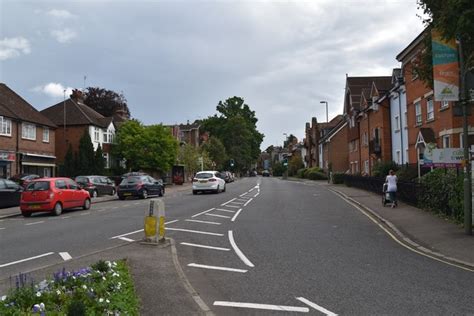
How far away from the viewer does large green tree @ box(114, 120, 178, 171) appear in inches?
1914

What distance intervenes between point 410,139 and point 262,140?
8287 centimetres

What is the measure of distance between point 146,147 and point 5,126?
54.8 ft

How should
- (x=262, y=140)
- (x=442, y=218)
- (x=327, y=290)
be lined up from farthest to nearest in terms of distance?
(x=262, y=140) < (x=442, y=218) < (x=327, y=290)

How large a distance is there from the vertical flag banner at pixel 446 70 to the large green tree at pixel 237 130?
8817 centimetres

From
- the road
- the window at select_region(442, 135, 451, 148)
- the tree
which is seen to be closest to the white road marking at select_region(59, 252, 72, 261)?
the road

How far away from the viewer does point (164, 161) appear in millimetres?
49062

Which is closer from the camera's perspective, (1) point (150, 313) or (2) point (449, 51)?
(1) point (150, 313)

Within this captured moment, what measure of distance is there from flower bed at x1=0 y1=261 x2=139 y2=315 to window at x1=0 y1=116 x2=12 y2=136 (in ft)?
102

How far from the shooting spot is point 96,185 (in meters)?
31.2

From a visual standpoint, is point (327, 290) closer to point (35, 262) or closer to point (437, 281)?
point (437, 281)

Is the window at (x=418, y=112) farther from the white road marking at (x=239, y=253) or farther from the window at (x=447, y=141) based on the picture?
the white road marking at (x=239, y=253)

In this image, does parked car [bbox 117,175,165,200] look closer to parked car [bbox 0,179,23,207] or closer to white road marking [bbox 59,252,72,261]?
parked car [bbox 0,179,23,207]

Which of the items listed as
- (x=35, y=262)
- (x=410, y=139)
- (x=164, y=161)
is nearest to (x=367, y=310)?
(x=35, y=262)

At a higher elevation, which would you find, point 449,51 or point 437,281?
point 449,51
